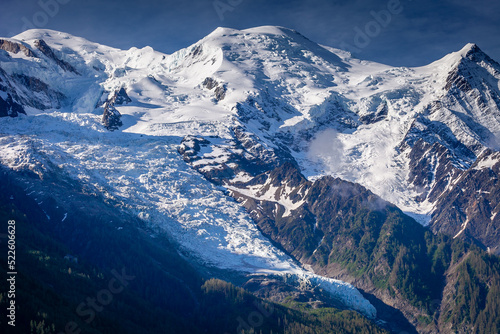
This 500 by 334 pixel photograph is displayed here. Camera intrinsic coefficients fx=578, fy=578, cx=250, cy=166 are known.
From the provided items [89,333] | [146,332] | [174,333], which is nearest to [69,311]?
[89,333]

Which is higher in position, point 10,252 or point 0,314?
point 10,252

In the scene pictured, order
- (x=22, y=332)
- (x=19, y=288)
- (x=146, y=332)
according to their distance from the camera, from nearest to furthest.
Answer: (x=22, y=332) < (x=19, y=288) < (x=146, y=332)

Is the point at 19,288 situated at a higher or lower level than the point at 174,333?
higher

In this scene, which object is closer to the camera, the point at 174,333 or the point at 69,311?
the point at 69,311

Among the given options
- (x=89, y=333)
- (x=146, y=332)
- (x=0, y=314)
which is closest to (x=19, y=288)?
(x=0, y=314)

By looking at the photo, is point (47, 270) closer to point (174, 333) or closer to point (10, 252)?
point (10, 252)

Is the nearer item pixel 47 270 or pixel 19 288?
pixel 19 288

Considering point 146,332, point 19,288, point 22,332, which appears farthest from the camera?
point 146,332
